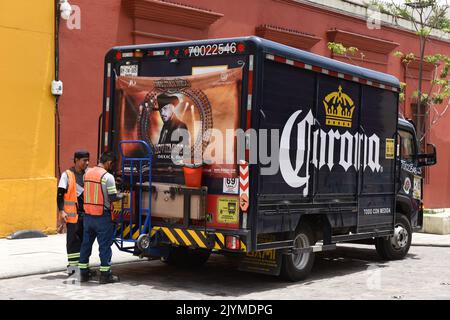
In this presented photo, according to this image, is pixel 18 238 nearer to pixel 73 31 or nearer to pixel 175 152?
pixel 73 31

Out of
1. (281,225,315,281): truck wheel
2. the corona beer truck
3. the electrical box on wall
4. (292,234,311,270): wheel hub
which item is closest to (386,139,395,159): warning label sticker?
the corona beer truck

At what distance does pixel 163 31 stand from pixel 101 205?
314 inches

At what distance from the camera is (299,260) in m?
10.6

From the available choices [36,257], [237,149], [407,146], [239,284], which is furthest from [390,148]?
[36,257]

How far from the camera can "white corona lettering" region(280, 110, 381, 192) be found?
32.7 ft

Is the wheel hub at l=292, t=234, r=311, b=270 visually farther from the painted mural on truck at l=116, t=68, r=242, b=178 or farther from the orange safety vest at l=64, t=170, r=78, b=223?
the orange safety vest at l=64, t=170, r=78, b=223

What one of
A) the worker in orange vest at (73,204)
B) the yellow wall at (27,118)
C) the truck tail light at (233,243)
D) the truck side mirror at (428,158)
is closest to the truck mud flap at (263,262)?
the truck tail light at (233,243)

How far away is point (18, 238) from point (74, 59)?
12.8 ft

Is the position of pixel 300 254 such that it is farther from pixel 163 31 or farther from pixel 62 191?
pixel 163 31

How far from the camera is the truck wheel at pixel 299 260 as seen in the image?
10.2 metres

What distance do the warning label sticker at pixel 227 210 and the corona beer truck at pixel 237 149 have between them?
0.05ft

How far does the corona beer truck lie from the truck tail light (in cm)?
1

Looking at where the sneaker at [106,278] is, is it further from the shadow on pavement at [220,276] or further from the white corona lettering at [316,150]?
the white corona lettering at [316,150]
